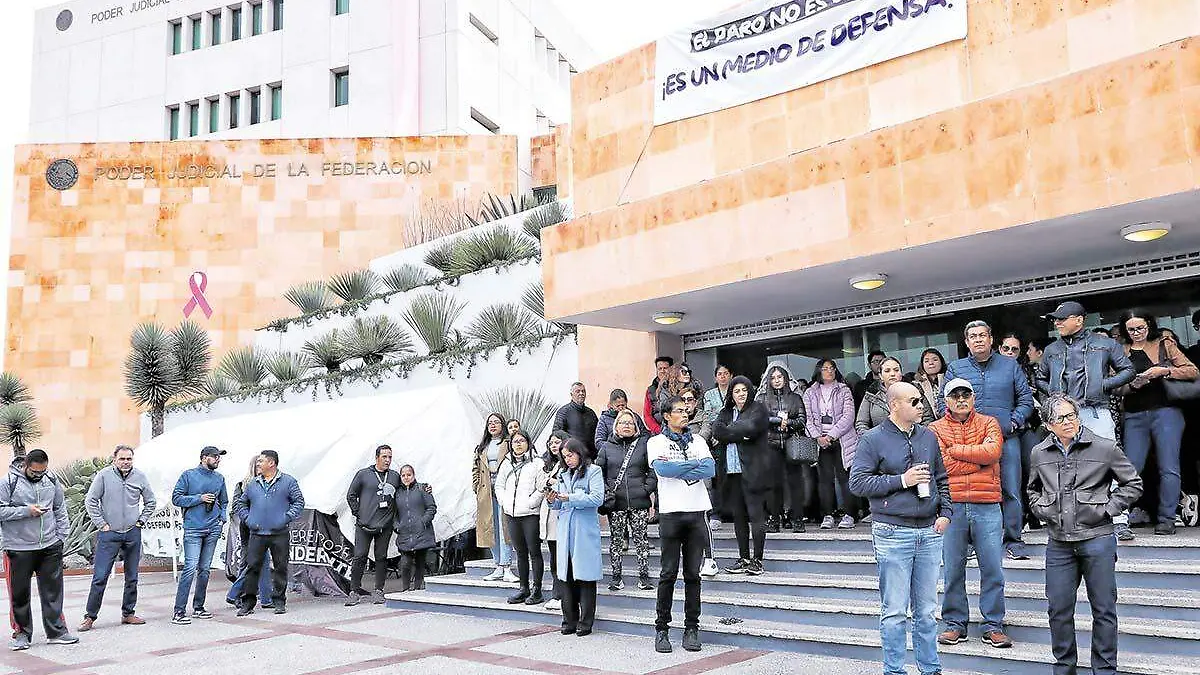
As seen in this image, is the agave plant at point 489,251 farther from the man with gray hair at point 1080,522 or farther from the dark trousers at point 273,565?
the man with gray hair at point 1080,522

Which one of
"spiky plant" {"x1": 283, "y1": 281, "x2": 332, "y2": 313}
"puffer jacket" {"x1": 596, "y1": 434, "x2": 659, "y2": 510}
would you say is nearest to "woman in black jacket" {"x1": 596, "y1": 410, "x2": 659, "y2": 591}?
"puffer jacket" {"x1": 596, "y1": 434, "x2": 659, "y2": 510}

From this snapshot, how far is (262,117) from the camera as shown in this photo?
3253 centimetres

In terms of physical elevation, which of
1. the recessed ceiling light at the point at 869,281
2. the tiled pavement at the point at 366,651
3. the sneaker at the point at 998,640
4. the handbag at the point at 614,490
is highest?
the recessed ceiling light at the point at 869,281

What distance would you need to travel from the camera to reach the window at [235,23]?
3350cm

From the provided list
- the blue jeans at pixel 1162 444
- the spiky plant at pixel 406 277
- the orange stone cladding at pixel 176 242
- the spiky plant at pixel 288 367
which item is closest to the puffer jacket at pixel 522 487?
the blue jeans at pixel 1162 444

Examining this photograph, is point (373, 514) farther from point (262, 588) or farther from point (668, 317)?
point (668, 317)

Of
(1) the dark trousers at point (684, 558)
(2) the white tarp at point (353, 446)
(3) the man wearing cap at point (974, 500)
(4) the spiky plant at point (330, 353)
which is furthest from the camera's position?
(4) the spiky plant at point (330, 353)

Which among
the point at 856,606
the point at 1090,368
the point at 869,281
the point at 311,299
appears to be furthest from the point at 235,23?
the point at 1090,368

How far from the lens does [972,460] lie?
5.89 meters

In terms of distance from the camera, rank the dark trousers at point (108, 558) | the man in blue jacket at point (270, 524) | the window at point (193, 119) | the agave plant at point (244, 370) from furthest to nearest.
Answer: the window at point (193, 119) < the agave plant at point (244, 370) < the man in blue jacket at point (270, 524) < the dark trousers at point (108, 558)

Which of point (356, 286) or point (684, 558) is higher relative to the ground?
point (356, 286)

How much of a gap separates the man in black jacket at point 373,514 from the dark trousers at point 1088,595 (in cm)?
720

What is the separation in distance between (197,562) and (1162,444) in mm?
8801

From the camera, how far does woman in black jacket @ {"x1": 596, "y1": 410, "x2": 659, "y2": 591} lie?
8.16 meters
